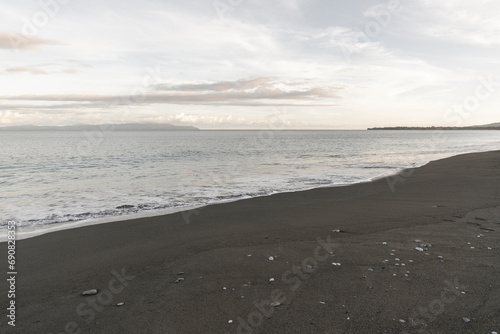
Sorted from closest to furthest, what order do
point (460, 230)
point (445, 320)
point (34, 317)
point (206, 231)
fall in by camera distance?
point (445, 320) < point (34, 317) < point (460, 230) < point (206, 231)

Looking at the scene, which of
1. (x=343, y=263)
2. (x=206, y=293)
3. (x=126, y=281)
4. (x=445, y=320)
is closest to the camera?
(x=445, y=320)

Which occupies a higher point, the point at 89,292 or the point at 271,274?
the point at 271,274

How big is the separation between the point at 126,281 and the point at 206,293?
5.40 ft

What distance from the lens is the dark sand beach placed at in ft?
14.2

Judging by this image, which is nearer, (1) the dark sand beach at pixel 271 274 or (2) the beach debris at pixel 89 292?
(1) the dark sand beach at pixel 271 274

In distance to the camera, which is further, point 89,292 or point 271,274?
point 271,274

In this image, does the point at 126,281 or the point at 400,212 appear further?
the point at 400,212

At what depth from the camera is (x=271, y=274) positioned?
224 inches

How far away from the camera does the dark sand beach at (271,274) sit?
171 inches

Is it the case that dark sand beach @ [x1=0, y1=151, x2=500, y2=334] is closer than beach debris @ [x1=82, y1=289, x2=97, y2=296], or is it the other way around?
dark sand beach @ [x1=0, y1=151, x2=500, y2=334]

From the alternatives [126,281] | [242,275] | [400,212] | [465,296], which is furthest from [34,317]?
[400,212]

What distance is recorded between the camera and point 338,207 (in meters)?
11.4

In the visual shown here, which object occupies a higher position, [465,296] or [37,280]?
[465,296]

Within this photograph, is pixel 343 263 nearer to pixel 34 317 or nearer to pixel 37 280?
pixel 34 317
